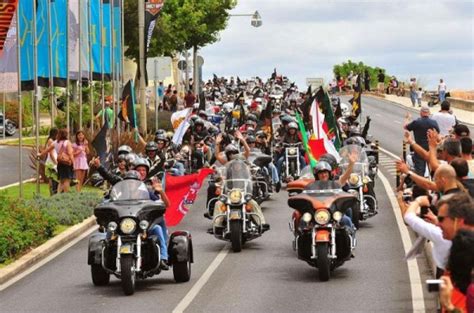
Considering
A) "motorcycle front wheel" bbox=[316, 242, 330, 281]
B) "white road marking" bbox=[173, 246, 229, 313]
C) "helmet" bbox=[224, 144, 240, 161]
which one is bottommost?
"white road marking" bbox=[173, 246, 229, 313]

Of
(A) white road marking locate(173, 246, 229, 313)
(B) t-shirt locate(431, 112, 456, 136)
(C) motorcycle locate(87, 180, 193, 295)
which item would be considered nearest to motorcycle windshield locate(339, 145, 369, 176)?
(B) t-shirt locate(431, 112, 456, 136)

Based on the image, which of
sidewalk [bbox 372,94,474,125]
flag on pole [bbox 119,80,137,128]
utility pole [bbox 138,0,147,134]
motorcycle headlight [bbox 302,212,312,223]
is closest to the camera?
motorcycle headlight [bbox 302,212,312,223]

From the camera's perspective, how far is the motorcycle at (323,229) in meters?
18.0

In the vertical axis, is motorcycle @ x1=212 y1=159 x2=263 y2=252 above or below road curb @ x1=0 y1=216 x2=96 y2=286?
above

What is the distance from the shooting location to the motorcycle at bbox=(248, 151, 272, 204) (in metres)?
27.0

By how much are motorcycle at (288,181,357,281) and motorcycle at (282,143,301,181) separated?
14.5 metres

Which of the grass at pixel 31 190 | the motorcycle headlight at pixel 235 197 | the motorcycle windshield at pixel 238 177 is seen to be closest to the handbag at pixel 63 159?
the grass at pixel 31 190

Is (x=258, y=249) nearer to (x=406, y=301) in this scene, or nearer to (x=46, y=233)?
A: (x=46, y=233)

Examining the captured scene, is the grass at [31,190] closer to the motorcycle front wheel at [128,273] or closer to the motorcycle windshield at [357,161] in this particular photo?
the motorcycle windshield at [357,161]

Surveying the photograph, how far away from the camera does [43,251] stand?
21.6 m

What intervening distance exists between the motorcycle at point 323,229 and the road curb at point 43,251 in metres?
4.02

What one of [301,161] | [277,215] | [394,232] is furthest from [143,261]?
[301,161]

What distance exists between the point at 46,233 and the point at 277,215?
5.96 meters

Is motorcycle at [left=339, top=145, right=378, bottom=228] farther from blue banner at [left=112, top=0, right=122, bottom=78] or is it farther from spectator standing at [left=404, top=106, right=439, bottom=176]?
blue banner at [left=112, top=0, right=122, bottom=78]
